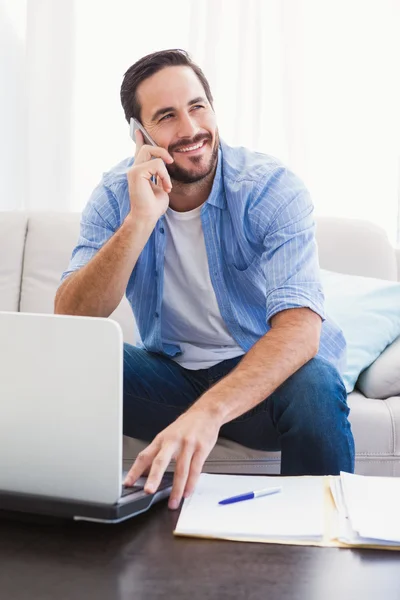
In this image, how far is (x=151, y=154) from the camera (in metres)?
1.75

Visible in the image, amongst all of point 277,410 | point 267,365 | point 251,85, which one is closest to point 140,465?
point 267,365

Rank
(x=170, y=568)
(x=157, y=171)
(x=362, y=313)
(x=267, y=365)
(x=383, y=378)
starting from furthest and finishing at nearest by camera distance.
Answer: (x=362, y=313)
(x=383, y=378)
(x=157, y=171)
(x=267, y=365)
(x=170, y=568)

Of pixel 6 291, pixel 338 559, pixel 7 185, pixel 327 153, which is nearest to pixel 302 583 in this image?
pixel 338 559

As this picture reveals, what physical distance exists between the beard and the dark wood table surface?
102cm

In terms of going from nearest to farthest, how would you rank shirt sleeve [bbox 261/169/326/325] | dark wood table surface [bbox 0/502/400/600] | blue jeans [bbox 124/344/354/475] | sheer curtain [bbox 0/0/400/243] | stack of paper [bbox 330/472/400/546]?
dark wood table surface [bbox 0/502/400/600] → stack of paper [bbox 330/472/400/546] → blue jeans [bbox 124/344/354/475] → shirt sleeve [bbox 261/169/326/325] → sheer curtain [bbox 0/0/400/243]

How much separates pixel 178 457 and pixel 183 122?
0.97 m

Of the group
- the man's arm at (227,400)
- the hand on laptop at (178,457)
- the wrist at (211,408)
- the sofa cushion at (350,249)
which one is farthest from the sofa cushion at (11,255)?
the hand on laptop at (178,457)

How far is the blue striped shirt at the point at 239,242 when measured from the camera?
1.65 m

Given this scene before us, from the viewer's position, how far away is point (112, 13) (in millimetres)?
3027

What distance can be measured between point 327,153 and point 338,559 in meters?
2.32

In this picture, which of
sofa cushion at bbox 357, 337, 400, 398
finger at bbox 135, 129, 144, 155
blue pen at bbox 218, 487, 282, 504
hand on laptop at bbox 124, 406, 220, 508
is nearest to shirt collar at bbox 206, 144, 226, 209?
finger at bbox 135, 129, 144, 155

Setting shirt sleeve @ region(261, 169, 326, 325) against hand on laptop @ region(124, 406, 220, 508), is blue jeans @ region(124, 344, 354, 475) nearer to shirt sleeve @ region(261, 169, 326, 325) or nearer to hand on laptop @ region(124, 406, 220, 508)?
shirt sleeve @ region(261, 169, 326, 325)

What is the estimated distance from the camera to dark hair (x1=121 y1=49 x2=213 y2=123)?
6.08 feet

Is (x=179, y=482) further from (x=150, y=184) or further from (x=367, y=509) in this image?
(x=150, y=184)
